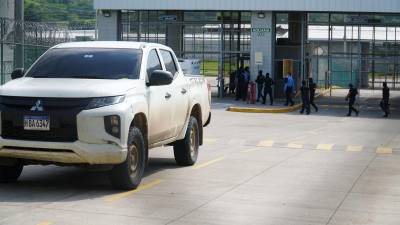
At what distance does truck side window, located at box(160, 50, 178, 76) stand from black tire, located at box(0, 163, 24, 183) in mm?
2893

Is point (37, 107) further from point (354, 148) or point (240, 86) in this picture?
point (240, 86)

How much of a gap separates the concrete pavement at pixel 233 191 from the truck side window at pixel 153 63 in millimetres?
A: 1594

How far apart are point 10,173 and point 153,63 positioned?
264cm

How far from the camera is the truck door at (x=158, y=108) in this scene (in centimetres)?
1117

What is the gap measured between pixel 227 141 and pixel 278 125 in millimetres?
7102

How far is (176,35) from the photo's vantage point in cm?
4228

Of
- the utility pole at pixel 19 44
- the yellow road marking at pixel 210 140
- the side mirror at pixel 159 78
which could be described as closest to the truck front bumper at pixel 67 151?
the side mirror at pixel 159 78

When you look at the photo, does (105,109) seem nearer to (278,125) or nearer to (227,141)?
(227,141)

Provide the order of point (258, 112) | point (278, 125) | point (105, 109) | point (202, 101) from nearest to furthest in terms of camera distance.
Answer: point (105, 109), point (202, 101), point (278, 125), point (258, 112)

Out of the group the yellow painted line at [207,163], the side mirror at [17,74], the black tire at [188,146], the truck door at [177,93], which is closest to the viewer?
the side mirror at [17,74]

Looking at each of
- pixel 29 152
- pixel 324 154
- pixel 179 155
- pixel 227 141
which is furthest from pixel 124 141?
pixel 227 141

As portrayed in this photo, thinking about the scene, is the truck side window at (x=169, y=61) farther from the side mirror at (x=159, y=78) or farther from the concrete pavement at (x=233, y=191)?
the concrete pavement at (x=233, y=191)

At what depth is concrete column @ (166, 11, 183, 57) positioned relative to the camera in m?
41.9

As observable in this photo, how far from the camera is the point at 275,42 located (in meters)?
40.0
